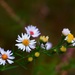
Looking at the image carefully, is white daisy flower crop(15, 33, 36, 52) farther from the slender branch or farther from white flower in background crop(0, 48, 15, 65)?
the slender branch

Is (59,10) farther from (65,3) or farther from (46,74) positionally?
(46,74)

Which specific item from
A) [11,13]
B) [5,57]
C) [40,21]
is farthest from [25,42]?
[40,21]

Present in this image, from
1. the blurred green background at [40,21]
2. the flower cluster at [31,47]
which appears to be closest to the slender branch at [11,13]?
the blurred green background at [40,21]

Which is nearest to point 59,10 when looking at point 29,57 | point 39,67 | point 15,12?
point 15,12

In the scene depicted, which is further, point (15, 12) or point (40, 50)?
point (15, 12)

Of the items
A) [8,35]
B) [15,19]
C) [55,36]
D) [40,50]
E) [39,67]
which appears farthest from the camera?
[55,36]

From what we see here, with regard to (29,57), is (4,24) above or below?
above

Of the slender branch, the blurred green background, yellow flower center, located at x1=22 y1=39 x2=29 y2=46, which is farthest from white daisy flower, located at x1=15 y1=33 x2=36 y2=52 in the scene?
the slender branch

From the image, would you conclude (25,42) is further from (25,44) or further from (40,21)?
(40,21)

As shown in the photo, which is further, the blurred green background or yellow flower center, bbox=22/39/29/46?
the blurred green background
